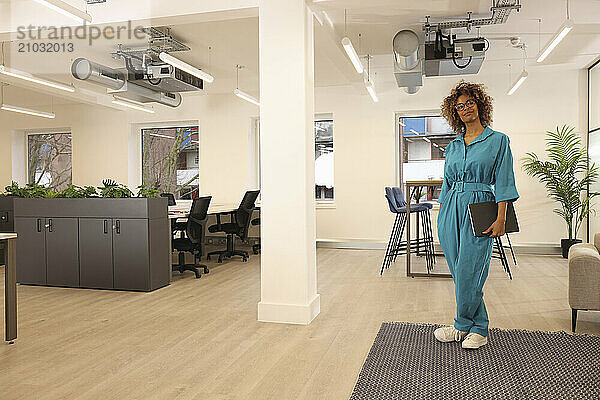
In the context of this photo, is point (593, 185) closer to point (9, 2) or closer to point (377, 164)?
point (377, 164)

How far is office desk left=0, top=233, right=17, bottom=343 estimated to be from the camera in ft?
11.0

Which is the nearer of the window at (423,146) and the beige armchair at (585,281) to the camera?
the beige armchair at (585,281)

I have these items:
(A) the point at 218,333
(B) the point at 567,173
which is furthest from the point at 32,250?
(B) the point at 567,173

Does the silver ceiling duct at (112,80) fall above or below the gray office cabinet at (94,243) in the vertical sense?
above

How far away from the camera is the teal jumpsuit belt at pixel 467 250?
316 centimetres

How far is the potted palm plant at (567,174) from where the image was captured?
7273mm

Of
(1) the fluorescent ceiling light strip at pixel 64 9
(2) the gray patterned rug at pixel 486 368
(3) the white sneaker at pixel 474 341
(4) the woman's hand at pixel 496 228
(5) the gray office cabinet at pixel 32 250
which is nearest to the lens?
(2) the gray patterned rug at pixel 486 368

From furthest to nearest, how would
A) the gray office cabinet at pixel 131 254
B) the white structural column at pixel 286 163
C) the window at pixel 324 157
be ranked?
the window at pixel 324 157
the gray office cabinet at pixel 131 254
the white structural column at pixel 286 163

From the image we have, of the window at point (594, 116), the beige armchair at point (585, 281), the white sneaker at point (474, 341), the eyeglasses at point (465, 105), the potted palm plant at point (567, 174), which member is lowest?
the white sneaker at point (474, 341)

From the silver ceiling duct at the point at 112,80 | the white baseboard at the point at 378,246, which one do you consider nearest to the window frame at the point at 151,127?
the silver ceiling duct at the point at 112,80

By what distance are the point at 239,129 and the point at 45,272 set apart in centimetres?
450

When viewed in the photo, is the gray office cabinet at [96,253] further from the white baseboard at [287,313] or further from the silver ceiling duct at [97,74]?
the white baseboard at [287,313]

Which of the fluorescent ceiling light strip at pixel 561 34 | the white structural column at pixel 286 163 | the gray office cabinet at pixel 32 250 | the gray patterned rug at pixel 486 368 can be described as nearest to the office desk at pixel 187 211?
the gray office cabinet at pixel 32 250

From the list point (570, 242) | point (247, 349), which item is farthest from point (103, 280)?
point (570, 242)
